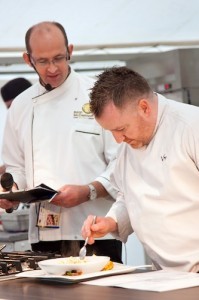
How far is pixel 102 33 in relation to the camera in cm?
529

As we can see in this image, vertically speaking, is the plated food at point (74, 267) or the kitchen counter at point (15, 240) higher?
the kitchen counter at point (15, 240)

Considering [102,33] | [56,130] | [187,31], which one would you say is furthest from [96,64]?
[56,130]

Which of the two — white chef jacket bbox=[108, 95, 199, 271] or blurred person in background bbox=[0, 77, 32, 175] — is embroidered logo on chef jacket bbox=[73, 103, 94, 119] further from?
blurred person in background bbox=[0, 77, 32, 175]

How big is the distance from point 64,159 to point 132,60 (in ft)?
8.24

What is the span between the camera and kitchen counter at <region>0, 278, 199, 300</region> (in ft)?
6.04

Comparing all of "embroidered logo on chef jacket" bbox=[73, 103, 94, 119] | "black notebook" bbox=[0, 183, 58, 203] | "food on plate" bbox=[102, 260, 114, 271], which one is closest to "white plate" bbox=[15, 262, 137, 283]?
"food on plate" bbox=[102, 260, 114, 271]

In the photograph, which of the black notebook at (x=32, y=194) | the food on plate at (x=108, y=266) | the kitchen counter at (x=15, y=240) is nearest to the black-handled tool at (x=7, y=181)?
the black notebook at (x=32, y=194)

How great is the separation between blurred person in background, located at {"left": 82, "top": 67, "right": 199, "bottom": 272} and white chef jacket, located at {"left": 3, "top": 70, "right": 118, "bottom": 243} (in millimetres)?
600

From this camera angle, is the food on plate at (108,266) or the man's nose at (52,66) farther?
the man's nose at (52,66)

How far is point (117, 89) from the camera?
2299 millimetres

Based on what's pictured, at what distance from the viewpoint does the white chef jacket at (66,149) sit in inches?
120

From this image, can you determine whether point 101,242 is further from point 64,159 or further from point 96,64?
point 96,64

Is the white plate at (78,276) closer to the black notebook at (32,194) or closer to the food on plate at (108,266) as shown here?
the food on plate at (108,266)

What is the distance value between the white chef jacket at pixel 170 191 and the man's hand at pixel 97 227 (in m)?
0.10
